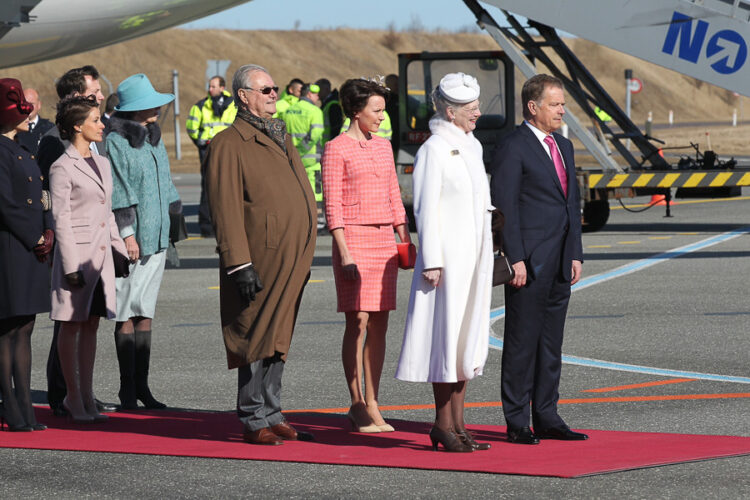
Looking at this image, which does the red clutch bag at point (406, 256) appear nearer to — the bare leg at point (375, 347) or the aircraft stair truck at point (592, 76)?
the bare leg at point (375, 347)

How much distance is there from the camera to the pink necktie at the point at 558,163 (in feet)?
23.3

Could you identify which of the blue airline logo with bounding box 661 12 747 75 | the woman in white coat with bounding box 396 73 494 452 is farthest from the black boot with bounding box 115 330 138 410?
the blue airline logo with bounding box 661 12 747 75

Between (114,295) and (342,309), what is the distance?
1336 millimetres

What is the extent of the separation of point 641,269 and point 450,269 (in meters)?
8.71

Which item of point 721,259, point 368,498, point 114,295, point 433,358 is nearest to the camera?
point 368,498

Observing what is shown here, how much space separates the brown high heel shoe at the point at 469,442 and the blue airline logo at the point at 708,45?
10.2 meters

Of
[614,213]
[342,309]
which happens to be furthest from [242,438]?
[614,213]

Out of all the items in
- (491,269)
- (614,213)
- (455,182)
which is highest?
(455,182)

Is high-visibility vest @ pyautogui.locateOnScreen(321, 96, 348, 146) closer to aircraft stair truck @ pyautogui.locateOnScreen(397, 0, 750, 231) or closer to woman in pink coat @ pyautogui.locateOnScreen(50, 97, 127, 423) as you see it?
aircraft stair truck @ pyautogui.locateOnScreen(397, 0, 750, 231)

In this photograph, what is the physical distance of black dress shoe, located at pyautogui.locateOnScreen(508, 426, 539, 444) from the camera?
6957 millimetres

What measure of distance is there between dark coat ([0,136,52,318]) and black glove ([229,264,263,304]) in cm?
128

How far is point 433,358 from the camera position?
6.72m

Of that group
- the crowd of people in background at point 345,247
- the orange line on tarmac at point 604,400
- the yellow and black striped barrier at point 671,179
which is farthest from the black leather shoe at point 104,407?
the yellow and black striped barrier at point 671,179

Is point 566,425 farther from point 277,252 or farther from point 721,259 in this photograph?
point 721,259
